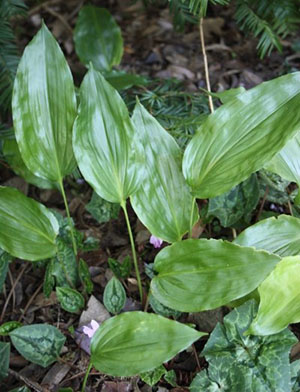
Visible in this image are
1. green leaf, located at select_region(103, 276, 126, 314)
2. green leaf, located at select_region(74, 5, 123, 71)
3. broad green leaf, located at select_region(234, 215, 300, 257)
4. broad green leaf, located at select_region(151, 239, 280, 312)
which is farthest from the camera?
green leaf, located at select_region(74, 5, 123, 71)

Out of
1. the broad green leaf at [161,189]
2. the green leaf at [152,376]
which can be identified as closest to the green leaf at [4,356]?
the green leaf at [152,376]

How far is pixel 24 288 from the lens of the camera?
1.44 m

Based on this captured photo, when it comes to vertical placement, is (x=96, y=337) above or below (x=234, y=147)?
below

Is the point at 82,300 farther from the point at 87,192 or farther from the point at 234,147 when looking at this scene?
the point at 234,147

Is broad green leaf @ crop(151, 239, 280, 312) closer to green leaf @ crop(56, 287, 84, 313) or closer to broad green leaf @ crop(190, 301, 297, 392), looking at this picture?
broad green leaf @ crop(190, 301, 297, 392)

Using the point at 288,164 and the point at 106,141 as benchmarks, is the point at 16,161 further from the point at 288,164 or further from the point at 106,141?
the point at 288,164

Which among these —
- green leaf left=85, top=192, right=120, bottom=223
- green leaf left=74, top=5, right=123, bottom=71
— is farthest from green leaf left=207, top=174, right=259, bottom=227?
green leaf left=74, top=5, right=123, bottom=71

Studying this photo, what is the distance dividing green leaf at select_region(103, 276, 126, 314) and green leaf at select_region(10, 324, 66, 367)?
13 centimetres

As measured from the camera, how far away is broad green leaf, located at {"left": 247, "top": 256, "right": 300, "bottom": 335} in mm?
1005

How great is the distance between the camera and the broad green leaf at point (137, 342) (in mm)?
982

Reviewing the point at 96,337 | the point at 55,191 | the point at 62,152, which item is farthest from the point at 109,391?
the point at 55,191

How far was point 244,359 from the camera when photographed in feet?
3.49

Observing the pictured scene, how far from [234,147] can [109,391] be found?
614mm

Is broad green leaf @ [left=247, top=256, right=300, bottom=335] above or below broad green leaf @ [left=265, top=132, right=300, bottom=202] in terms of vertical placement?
below
